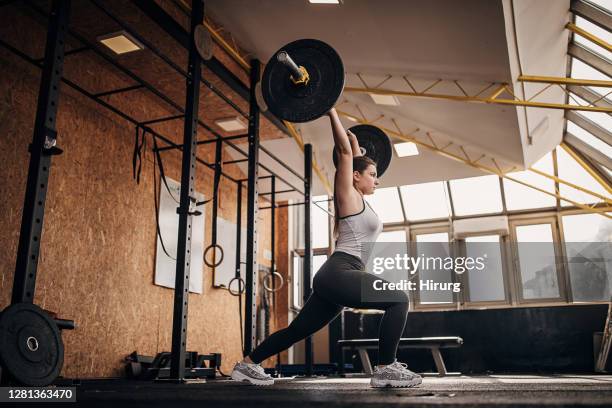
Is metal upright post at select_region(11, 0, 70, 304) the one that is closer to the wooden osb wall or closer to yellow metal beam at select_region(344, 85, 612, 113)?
the wooden osb wall

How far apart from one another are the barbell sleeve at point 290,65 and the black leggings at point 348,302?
38.0 inches

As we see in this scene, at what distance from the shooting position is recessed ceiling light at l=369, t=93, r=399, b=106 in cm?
721

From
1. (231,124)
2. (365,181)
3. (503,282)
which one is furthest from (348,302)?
(503,282)

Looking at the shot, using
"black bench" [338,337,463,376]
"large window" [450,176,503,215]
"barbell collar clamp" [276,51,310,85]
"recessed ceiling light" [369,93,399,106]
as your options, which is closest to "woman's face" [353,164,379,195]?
"barbell collar clamp" [276,51,310,85]

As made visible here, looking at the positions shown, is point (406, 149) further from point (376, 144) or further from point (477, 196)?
point (376, 144)

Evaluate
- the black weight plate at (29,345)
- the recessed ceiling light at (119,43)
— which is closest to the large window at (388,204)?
the recessed ceiling light at (119,43)

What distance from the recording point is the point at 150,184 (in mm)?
6270

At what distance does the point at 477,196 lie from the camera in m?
11.0

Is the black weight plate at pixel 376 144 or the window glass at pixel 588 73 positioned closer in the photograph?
the black weight plate at pixel 376 144

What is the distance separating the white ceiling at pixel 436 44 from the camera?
16.7ft

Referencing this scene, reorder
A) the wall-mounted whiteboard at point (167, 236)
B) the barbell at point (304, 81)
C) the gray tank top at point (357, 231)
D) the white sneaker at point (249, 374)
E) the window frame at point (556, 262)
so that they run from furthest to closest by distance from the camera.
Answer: the window frame at point (556, 262) → the wall-mounted whiteboard at point (167, 236) → the barbell at point (304, 81) → the white sneaker at point (249, 374) → the gray tank top at point (357, 231)

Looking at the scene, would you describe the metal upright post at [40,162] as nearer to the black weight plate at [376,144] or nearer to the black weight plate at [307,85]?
the black weight plate at [307,85]

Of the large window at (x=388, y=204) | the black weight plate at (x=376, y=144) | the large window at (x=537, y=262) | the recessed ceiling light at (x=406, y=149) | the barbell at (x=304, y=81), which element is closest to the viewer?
the barbell at (x=304, y=81)

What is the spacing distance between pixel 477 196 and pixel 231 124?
6083mm
